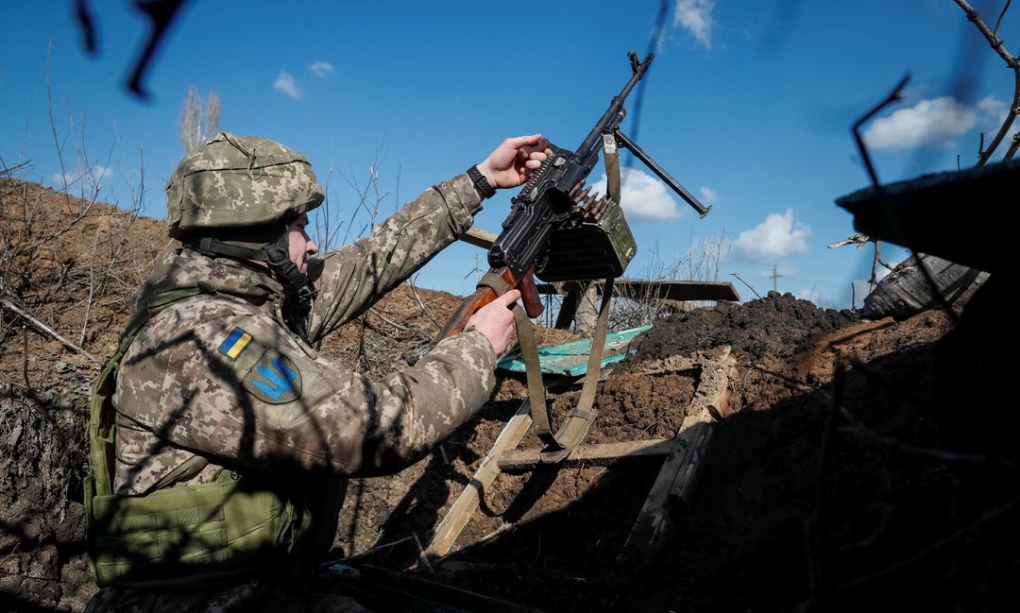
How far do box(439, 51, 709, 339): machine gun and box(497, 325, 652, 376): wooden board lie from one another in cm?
76

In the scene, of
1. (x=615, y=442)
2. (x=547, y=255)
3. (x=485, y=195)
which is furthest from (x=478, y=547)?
(x=485, y=195)

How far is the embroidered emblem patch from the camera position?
8.10 feet

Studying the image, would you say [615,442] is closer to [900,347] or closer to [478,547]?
[478,547]

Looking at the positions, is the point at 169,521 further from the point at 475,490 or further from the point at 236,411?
the point at 475,490

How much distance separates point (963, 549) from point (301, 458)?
1985 millimetres

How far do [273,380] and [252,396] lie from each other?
9 cm

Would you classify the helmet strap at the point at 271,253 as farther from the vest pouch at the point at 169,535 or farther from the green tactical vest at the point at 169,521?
the vest pouch at the point at 169,535

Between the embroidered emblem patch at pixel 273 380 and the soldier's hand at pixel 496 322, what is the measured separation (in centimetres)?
82

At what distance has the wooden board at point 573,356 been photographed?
508 cm

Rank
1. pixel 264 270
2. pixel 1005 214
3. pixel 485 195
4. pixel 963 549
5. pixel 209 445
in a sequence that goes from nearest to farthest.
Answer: pixel 963 549 → pixel 1005 214 → pixel 209 445 → pixel 264 270 → pixel 485 195

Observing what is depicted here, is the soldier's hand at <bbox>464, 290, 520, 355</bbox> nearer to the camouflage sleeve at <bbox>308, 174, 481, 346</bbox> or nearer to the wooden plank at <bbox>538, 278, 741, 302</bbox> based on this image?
the camouflage sleeve at <bbox>308, 174, 481, 346</bbox>

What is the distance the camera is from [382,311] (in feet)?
23.5

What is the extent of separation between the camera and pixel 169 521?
264cm

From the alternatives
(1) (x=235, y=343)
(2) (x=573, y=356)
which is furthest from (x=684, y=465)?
(1) (x=235, y=343)
